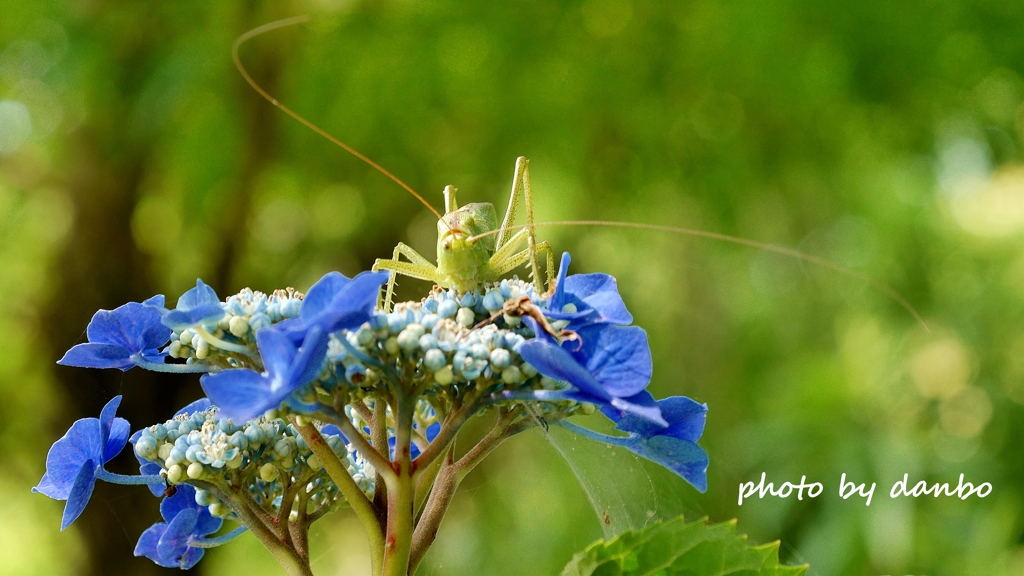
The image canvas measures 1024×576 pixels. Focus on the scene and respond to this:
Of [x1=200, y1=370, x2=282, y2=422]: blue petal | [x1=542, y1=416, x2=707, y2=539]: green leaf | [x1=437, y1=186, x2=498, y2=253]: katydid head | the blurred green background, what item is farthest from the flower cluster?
the blurred green background

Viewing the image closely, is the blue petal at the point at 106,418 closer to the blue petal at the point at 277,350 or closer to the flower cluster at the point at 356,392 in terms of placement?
the flower cluster at the point at 356,392

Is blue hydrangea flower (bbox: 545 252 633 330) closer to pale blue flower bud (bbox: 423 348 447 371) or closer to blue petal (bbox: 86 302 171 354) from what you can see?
pale blue flower bud (bbox: 423 348 447 371)

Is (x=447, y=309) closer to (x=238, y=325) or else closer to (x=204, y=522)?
(x=238, y=325)

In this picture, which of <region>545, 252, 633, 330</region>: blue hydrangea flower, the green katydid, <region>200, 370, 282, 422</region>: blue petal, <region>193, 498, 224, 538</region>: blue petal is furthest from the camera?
the green katydid

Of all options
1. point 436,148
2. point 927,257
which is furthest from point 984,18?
point 436,148

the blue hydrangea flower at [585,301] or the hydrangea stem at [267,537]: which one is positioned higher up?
the blue hydrangea flower at [585,301]

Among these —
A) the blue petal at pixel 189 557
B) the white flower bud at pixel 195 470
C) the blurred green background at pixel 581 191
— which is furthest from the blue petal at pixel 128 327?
the blurred green background at pixel 581 191
